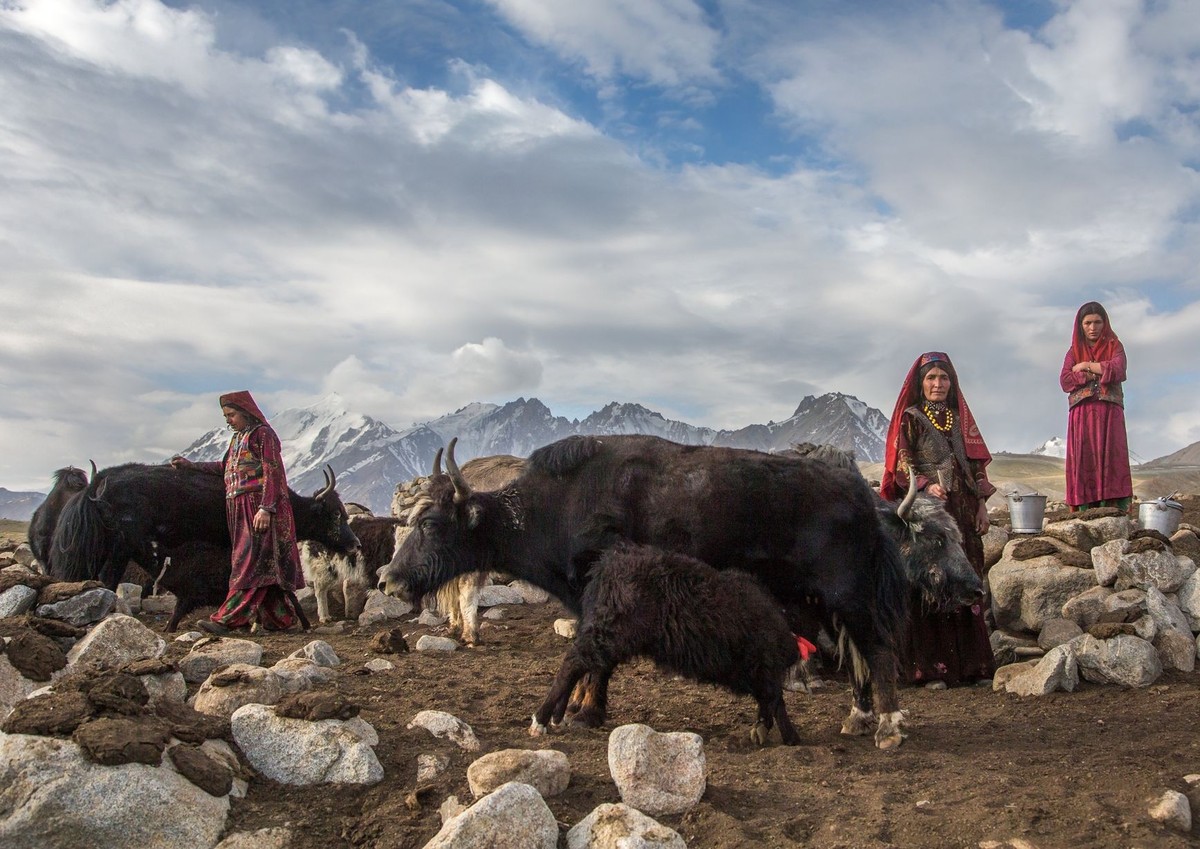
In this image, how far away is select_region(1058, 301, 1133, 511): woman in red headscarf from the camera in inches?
291

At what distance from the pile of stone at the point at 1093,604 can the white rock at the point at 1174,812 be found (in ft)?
8.06

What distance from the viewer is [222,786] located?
3.32 m

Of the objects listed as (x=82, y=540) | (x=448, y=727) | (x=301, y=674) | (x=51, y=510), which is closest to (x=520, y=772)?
(x=448, y=727)

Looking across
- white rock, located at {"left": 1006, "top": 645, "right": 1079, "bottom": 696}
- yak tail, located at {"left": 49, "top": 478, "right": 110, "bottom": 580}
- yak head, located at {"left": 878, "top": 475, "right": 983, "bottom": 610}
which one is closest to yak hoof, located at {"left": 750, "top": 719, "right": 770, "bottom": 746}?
yak head, located at {"left": 878, "top": 475, "right": 983, "bottom": 610}

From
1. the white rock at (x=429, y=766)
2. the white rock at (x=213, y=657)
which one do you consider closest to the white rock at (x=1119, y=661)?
the white rock at (x=429, y=766)

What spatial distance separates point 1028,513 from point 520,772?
235 inches

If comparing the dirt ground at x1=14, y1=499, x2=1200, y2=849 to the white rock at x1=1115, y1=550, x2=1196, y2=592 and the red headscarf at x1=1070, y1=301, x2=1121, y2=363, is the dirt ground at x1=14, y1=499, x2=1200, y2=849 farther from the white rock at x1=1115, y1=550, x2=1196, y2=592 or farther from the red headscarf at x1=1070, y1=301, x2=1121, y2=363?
the red headscarf at x1=1070, y1=301, x2=1121, y2=363

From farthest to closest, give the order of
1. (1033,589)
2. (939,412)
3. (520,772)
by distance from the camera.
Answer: (1033,589) < (939,412) < (520,772)

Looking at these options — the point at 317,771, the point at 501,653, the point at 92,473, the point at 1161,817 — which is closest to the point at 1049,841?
the point at 1161,817

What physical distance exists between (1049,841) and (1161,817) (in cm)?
48

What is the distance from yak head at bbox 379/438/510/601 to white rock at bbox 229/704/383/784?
5.79ft

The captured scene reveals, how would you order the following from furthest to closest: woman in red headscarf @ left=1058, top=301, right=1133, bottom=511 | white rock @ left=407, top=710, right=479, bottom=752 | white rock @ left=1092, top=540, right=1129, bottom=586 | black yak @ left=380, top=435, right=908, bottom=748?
1. woman in red headscarf @ left=1058, top=301, right=1133, bottom=511
2. white rock @ left=1092, top=540, right=1129, bottom=586
3. black yak @ left=380, top=435, right=908, bottom=748
4. white rock @ left=407, top=710, right=479, bottom=752

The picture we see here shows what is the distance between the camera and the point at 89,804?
302 centimetres

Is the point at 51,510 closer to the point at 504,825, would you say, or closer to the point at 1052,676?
the point at 504,825
